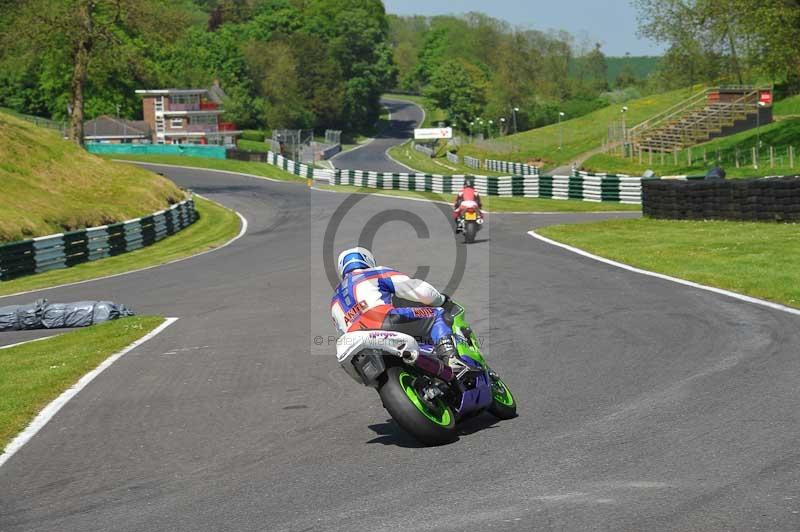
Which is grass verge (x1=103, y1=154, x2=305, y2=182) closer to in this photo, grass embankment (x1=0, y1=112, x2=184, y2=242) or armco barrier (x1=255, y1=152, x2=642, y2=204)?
armco barrier (x1=255, y1=152, x2=642, y2=204)

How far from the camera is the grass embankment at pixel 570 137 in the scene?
95.2 metres

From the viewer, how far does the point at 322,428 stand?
28.5 ft

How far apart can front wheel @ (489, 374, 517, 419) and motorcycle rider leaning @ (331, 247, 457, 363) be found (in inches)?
24.8

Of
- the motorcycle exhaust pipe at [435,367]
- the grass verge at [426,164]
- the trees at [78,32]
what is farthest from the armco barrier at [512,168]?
the motorcycle exhaust pipe at [435,367]

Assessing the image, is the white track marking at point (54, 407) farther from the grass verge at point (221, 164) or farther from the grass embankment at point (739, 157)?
the grass verge at point (221, 164)

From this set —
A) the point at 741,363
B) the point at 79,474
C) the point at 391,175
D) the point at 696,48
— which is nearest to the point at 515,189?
the point at 391,175

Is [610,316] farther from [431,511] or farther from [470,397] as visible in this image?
[431,511]

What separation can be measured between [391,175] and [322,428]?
48977 millimetres

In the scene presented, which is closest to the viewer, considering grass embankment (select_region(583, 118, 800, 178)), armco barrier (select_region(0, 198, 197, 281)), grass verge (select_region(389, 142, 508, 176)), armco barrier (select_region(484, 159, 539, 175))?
armco barrier (select_region(0, 198, 197, 281))

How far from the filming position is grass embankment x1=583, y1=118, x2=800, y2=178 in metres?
51.6

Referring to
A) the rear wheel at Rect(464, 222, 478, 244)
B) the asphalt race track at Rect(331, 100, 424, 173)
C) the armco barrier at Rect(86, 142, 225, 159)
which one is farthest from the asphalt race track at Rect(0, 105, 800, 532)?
the asphalt race track at Rect(331, 100, 424, 173)

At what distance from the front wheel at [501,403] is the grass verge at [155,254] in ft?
60.8

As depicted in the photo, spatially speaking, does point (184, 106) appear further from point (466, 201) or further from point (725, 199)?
point (725, 199)

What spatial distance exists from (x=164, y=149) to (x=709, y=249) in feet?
247
